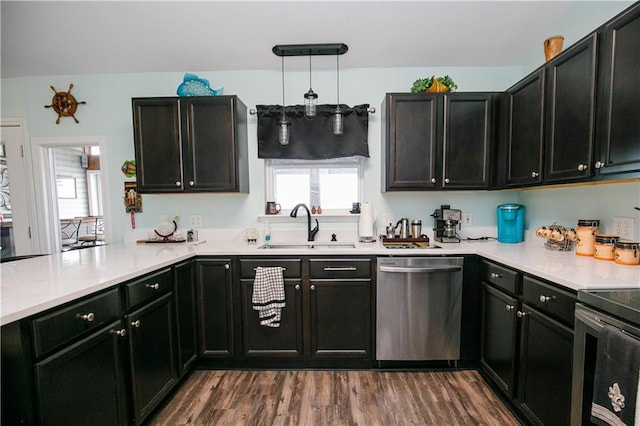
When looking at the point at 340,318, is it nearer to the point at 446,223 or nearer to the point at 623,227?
the point at 446,223

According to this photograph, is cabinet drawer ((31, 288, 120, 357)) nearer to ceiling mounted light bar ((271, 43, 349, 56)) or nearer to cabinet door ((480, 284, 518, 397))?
ceiling mounted light bar ((271, 43, 349, 56))

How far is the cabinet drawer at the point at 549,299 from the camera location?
4.13 feet

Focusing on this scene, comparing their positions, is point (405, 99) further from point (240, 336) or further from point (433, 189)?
point (240, 336)

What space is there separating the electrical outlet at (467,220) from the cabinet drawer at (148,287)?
8.60 ft

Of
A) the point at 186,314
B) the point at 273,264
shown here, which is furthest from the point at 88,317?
the point at 273,264

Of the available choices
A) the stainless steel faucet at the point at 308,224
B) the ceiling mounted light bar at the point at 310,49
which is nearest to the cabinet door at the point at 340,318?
the stainless steel faucet at the point at 308,224

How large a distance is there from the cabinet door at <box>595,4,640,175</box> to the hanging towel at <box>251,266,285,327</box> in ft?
6.84

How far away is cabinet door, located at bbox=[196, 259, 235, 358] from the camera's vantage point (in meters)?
2.15

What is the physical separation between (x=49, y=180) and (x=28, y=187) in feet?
0.62

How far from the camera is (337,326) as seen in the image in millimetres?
2150

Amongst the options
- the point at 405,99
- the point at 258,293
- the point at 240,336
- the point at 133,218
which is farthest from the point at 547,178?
the point at 133,218

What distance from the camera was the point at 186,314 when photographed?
6.63 ft

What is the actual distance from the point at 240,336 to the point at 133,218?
168 cm

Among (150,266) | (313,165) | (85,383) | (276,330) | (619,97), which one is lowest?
(276,330)
